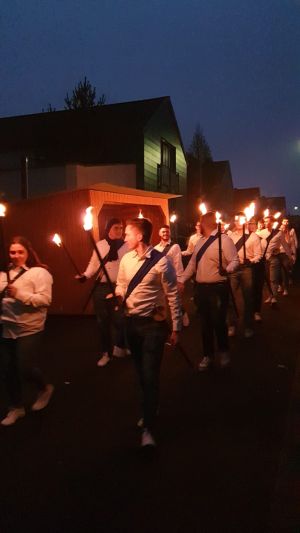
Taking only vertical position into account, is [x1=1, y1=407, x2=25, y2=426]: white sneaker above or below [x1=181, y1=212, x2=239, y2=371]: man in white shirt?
below

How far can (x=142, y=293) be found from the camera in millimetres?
4297

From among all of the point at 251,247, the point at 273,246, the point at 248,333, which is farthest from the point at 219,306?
the point at 273,246

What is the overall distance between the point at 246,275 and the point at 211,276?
2287mm

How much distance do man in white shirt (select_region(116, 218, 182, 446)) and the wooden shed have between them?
19.4ft

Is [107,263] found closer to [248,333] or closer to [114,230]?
[114,230]

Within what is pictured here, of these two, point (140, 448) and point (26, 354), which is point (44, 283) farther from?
point (140, 448)

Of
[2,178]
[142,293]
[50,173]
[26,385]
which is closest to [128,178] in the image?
[50,173]

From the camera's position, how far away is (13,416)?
490cm

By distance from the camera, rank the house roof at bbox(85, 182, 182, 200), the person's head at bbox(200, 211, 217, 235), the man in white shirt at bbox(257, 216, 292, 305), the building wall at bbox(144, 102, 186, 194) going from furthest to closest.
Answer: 1. the building wall at bbox(144, 102, 186, 194)
2. the man in white shirt at bbox(257, 216, 292, 305)
3. the house roof at bbox(85, 182, 182, 200)
4. the person's head at bbox(200, 211, 217, 235)

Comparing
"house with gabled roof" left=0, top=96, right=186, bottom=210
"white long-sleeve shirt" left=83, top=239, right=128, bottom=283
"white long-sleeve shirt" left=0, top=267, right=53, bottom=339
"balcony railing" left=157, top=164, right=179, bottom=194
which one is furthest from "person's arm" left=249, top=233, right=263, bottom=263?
"balcony railing" left=157, top=164, right=179, bottom=194

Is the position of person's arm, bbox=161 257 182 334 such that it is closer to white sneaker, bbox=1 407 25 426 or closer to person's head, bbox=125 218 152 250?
person's head, bbox=125 218 152 250

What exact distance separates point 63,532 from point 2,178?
19.4m

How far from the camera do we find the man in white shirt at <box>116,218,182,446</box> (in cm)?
427

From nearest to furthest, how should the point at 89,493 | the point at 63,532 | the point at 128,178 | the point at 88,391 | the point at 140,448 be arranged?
the point at 63,532
the point at 89,493
the point at 140,448
the point at 88,391
the point at 128,178
